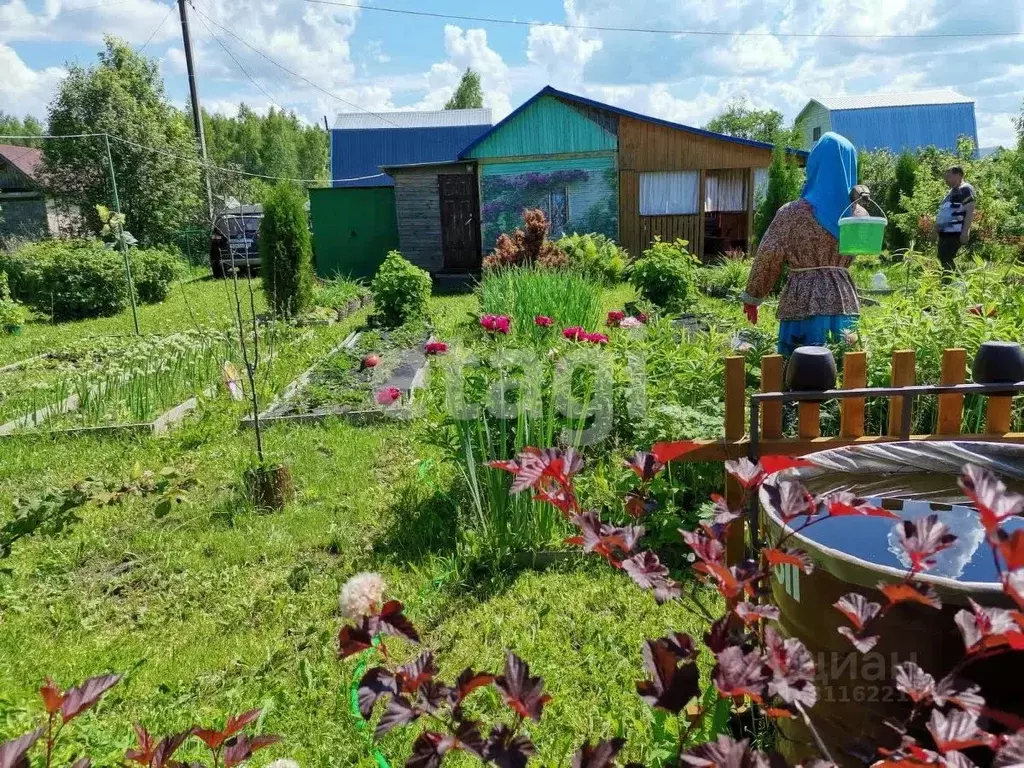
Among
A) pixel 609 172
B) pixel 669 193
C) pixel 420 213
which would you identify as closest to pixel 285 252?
pixel 420 213

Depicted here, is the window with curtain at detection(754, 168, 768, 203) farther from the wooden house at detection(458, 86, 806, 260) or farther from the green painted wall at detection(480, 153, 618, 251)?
the green painted wall at detection(480, 153, 618, 251)

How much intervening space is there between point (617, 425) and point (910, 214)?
1331cm

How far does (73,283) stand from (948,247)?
1350cm

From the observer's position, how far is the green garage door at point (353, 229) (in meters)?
15.9

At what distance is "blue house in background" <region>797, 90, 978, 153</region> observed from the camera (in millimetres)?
36531

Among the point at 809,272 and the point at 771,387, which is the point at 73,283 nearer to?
the point at 809,272

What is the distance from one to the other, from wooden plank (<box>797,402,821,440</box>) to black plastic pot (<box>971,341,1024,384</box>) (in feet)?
1.63

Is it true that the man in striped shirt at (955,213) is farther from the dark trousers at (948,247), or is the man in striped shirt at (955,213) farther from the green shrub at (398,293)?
the green shrub at (398,293)

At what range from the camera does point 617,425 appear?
3814mm

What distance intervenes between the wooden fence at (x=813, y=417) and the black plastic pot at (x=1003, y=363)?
0.34m

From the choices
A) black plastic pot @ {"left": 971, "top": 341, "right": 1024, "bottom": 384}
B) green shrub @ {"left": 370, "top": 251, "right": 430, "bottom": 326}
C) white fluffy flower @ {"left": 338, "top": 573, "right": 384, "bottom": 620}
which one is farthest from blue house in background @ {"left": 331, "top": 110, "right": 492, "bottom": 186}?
white fluffy flower @ {"left": 338, "top": 573, "right": 384, "bottom": 620}

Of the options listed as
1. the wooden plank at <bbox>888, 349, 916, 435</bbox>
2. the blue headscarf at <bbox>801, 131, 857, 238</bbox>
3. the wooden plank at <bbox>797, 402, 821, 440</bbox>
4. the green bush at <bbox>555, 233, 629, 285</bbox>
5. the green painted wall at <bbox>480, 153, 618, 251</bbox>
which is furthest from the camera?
the green painted wall at <bbox>480, 153, 618, 251</bbox>

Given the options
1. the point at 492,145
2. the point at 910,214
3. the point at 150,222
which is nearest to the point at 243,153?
the point at 150,222

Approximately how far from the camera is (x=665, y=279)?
29.8 ft
